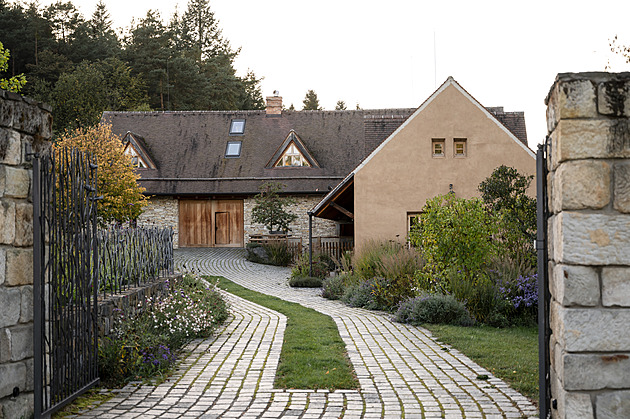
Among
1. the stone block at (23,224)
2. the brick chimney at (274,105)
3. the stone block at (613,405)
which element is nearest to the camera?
the stone block at (613,405)

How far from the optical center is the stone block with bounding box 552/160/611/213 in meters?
3.68

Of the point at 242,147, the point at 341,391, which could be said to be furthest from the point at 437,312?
the point at 242,147

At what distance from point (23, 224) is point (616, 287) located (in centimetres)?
408

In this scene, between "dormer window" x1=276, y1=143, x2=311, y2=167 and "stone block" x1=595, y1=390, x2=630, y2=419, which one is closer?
"stone block" x1=595, y1=390, x2=630, y2=419

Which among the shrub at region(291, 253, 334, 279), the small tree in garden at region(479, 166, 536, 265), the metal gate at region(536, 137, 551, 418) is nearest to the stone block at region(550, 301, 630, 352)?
the metal gate at region(536, 137, 551, 418)

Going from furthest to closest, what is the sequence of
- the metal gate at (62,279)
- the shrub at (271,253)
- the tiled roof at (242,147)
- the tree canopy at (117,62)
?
the tree canopy at (117,62) < the tiled roof at (242,147) < the shrub at (271,253) < the metal gate at (62,279)

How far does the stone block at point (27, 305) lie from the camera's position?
4.69 m

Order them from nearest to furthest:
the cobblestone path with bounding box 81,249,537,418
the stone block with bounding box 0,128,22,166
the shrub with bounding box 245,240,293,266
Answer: the stone block with bounding box 0,128,22,166, the cobblestone path with bounding box 81,249,537,418, the shrub with bounding box 245,240,293,266

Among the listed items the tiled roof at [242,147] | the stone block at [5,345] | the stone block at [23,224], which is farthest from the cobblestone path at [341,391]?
the tiled roof at [242,147]

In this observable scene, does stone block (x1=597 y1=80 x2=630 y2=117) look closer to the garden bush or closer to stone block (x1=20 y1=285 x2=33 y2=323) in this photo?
stone block (x1=20 y1=285 x2=33 y2=323)

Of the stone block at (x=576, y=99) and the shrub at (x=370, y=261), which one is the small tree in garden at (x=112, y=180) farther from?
the stone block at (x=576, y=99)

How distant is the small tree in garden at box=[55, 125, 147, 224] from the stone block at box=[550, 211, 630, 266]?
2251 centimetres

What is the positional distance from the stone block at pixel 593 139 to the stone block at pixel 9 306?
12.6ft

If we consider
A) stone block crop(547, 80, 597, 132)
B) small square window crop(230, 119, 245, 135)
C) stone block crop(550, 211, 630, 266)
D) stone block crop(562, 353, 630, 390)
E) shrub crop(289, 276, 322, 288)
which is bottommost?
shrub crop(289, 276, 322, 288)
